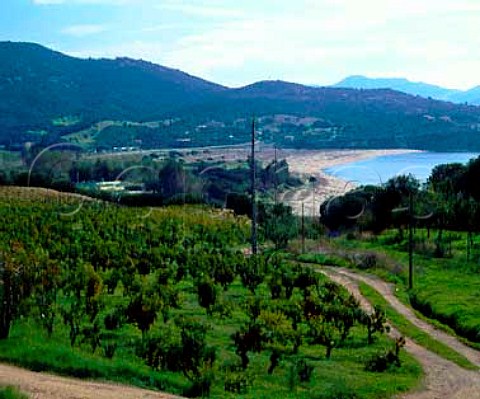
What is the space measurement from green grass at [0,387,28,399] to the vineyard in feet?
7.23

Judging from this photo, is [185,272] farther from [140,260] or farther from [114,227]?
[114,227]

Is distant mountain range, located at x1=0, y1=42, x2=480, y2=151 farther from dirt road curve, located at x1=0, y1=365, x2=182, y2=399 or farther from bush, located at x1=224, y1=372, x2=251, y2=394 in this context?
bush, located at x1=224, y1=372, x2=251, y2=394

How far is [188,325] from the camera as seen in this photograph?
15953 millimetres

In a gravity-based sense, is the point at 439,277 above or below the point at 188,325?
below

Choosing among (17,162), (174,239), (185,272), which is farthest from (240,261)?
(17,162)

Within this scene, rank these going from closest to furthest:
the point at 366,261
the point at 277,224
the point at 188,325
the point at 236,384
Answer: the point at 236,384 < the point at 188,325 < the point at 366,261 < the point at 277,224

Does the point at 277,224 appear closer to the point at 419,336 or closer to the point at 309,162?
the point at 419,336

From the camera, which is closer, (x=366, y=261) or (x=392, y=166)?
(x=366, y=261)

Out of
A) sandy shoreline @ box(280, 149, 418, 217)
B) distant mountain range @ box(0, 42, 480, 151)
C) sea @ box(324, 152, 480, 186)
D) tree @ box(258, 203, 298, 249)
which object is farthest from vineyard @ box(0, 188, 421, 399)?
distant mountain range @ box(0, 42, 480, 151)

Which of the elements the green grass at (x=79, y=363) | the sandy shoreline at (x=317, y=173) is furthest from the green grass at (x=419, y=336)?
the sandy shoreline at (x=317, y=173)

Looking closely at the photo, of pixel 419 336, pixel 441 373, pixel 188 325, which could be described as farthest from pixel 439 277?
pixel 188 325

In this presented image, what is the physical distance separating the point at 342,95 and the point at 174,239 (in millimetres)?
121298

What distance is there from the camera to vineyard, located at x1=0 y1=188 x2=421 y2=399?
13633 millimetres

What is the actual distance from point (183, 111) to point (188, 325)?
12553cm
